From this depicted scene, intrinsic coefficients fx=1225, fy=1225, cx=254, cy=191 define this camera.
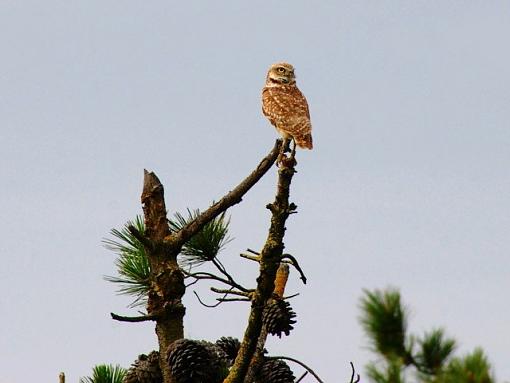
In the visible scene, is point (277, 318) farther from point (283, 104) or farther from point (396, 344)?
point (283, 104)

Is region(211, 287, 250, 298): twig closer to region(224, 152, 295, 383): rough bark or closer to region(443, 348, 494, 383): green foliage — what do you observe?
region(224, 152, 295, 383): rough bark

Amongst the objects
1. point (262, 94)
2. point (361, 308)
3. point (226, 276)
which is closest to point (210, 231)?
point (226, 276)

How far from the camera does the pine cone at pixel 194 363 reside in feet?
22.5

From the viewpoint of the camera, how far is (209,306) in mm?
7512

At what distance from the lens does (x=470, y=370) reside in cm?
404

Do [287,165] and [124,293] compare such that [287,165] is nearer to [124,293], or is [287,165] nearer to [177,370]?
[177,370]

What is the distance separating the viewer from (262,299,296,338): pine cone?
6.62 m

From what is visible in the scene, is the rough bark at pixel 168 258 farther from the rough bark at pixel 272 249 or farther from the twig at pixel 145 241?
the rough bark at pixel 272 249

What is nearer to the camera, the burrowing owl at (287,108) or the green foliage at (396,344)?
the green foliage at (396,344)

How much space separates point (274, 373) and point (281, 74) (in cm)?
528

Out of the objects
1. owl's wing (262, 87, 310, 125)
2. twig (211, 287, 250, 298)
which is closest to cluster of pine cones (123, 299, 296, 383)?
twig (211, 287, 250, 298)

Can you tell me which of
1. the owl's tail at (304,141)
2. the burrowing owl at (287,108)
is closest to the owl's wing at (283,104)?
the burrowing owl at (287,108)

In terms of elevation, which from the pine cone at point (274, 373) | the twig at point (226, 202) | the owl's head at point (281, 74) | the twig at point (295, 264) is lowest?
the pine cone at point (274, 373)

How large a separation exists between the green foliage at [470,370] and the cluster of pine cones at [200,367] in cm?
271
